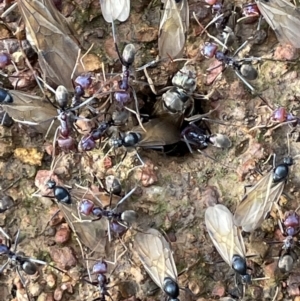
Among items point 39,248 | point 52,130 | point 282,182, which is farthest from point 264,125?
point 39,248

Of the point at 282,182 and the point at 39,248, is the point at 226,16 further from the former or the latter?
the point at 39,248

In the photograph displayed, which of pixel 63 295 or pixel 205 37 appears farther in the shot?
pixel 205 37

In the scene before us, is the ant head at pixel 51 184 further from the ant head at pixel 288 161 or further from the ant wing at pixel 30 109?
the ant head at pixel 288 161

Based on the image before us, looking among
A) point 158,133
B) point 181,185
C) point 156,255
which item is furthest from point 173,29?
point 156,255

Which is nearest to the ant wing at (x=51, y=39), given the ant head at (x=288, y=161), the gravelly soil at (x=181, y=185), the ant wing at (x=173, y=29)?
the gravelly soil at (x=181, y=185)

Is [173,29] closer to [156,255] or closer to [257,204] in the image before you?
[257,204]

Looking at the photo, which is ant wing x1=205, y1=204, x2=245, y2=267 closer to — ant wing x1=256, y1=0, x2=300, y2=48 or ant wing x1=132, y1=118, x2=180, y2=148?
ant wing x1=132, y1=118, x2=180, y2=148
